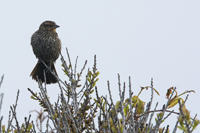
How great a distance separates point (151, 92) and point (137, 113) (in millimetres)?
235

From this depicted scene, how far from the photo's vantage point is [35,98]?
3307 millimetres

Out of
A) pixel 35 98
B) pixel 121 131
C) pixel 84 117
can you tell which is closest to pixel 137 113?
pixel 121 131

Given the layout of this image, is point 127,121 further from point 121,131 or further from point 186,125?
point 186,125

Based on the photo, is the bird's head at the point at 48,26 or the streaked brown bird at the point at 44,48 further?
the bird's head at the point at 48,26

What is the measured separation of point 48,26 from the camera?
7195 mm

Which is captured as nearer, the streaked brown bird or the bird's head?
the streaked brown bird

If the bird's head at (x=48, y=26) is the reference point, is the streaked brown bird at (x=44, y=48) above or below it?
below

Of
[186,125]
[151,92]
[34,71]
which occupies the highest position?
[34,71]

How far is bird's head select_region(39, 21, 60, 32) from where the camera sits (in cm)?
714

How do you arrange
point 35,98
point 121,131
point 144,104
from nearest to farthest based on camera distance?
point 121,131 → point 144,104 → point 35,98

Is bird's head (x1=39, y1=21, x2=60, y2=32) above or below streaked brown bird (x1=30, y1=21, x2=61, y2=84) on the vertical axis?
above

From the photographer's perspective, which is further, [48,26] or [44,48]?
[48,26]

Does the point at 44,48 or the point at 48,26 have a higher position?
the point at 48,26

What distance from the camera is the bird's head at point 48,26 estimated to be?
7139 millimetres
